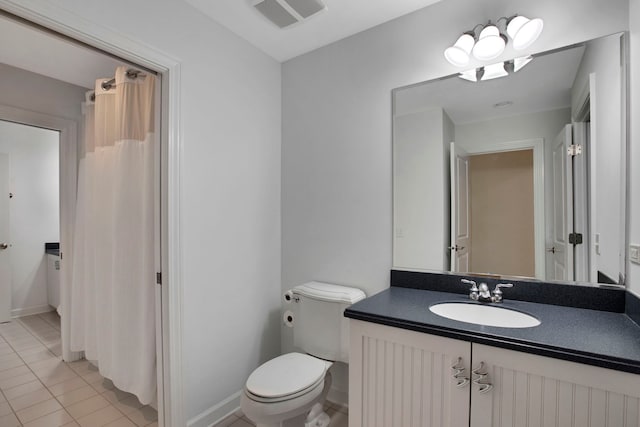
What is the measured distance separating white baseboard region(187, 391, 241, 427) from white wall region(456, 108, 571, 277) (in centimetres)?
191

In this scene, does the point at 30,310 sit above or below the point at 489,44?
below

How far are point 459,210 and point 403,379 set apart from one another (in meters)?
0.93

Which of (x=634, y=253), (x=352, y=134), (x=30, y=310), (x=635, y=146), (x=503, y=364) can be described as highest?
(x=352, y=134)

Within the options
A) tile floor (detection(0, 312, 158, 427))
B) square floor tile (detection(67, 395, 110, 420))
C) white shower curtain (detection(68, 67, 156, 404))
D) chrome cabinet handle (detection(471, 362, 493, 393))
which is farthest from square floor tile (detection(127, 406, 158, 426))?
chrome cabinet handle (detection(471, 362, 493, 393))

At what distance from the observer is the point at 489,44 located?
1.49 metres

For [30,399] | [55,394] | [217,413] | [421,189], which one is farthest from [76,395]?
[421,189]

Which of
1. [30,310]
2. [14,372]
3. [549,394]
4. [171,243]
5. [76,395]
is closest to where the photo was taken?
[549,394]

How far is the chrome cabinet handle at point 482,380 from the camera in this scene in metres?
1.04

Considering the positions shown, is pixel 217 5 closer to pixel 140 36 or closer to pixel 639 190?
pixel 140 36

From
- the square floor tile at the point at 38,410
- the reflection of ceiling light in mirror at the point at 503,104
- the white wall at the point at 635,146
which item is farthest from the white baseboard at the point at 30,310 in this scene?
the white wall at the point at 635,146

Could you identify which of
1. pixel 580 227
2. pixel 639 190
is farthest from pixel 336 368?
pixel 639 190

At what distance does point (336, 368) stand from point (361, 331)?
86cm

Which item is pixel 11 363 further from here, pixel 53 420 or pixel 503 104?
pixel 503 104

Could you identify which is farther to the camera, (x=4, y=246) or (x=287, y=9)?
(x=4, y=246)
